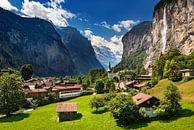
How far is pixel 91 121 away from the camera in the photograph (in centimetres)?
6931

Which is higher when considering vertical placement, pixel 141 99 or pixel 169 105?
pixel 141 99

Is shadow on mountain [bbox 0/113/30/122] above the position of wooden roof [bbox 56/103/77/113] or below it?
below

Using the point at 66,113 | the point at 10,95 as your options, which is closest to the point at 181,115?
the point at 66,113

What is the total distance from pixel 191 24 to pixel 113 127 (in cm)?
12674

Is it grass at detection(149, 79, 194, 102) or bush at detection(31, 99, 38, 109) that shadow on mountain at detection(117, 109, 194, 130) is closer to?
grass at detection(149, 79, 194, 102)

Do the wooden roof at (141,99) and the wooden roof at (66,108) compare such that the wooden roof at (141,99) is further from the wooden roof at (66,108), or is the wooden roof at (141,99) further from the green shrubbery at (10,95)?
the green shrubbery at (10,95)

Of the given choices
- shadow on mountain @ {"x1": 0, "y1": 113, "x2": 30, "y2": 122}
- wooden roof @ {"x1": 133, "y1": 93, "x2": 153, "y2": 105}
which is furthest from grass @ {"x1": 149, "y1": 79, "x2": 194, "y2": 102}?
shadow on mountain @ {"x1": 0, "y1": 113, "x2": 30, "y2": 122}

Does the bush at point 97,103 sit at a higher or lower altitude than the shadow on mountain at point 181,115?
higher

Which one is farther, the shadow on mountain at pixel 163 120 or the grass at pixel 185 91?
the grass at pixel 185 91

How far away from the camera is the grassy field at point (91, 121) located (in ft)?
193

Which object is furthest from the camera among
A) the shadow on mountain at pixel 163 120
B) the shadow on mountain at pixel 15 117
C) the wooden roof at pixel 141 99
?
the shadow on mountain at pixel 15 117

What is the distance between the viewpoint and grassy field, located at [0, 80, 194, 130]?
58.8 metres

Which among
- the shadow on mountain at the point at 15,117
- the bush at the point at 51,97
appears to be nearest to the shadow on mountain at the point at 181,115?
the shadow on mountain at the point at 15,117

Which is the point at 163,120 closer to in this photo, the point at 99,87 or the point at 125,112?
the point at 125,112
